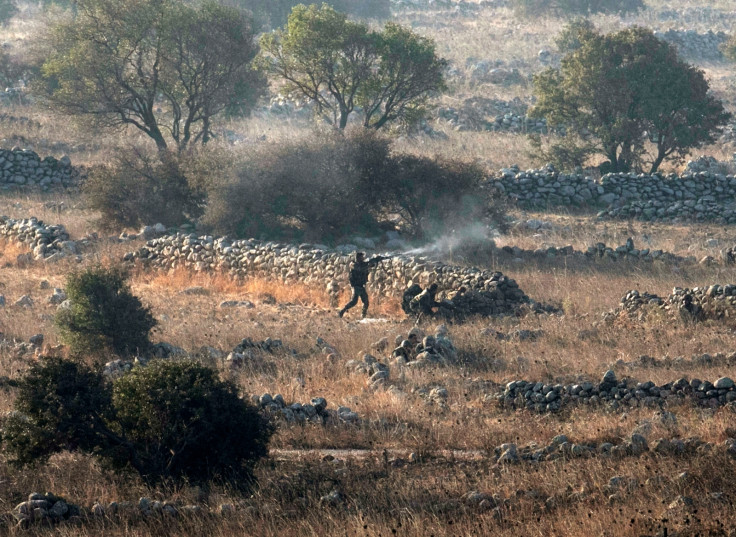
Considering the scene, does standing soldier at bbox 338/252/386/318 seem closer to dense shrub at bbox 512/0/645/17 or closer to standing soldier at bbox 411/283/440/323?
standing soldier at bbox 411/283/440/323

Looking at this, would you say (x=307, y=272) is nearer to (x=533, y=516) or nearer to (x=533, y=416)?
(x=533, y=416)

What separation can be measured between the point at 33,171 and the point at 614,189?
19348 mm

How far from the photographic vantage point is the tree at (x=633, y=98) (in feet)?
103

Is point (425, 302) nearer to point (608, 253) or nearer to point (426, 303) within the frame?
point (426, 303)

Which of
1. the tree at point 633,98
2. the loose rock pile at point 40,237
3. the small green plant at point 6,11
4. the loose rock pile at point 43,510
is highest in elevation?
the small green plant at point 6,11

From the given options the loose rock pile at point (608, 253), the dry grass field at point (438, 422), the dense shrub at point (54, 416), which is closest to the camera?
the dry grass field at point (438, 422)

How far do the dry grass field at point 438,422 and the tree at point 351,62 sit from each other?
11713 mm

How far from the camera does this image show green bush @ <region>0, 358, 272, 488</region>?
25.8 ft

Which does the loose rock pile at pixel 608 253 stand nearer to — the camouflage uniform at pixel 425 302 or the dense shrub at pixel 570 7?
the camouflage uniform at pixel 425 302

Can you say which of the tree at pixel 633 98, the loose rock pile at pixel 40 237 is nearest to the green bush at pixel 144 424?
the loose rock pile at pixel 40 237

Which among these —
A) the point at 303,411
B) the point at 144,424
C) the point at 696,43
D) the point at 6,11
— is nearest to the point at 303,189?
the point at 303,411

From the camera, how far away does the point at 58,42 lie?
3123cm

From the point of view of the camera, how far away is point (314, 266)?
1872cm

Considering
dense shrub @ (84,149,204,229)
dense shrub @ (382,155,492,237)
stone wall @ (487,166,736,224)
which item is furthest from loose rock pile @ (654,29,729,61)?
dense shrub @ (84,149,204,229)
